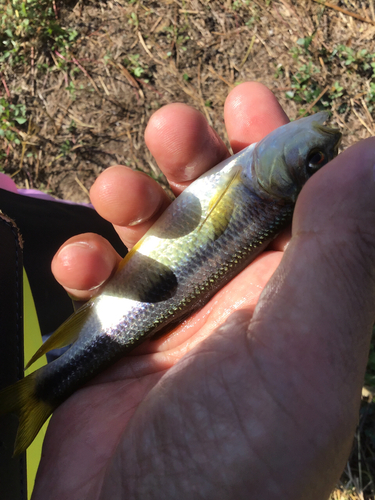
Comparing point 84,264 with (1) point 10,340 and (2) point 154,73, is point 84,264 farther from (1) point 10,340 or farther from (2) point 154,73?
(2) point 154,73

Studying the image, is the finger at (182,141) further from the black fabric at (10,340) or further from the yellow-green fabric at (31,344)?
the yellow-green fabric at (31,344)

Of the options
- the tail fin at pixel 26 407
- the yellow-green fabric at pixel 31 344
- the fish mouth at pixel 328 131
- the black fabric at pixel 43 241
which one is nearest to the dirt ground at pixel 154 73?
the black fabric at pixel 43 241

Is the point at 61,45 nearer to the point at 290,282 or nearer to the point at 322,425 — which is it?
the point at 290,282

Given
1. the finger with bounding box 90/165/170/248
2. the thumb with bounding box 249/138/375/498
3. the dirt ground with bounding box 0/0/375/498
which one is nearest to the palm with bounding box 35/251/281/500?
the thumb with bounding box 249/138/375/498

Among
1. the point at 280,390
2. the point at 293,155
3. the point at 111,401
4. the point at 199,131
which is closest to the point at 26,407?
the point at 111,401

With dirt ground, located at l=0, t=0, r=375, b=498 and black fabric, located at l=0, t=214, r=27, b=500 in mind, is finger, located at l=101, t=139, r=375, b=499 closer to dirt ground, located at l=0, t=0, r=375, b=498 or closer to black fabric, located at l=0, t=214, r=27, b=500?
black fabric, located at l=0, t=214, r=27, b=500

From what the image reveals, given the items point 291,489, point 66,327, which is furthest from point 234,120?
point 291,489
